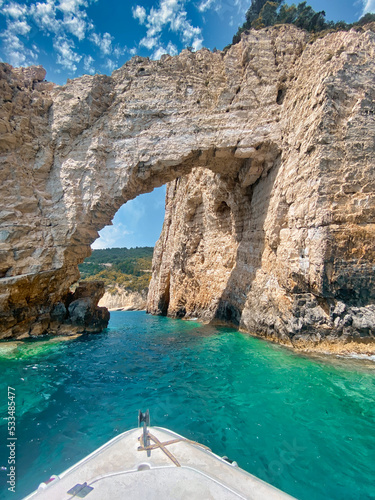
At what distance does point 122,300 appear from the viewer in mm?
43562

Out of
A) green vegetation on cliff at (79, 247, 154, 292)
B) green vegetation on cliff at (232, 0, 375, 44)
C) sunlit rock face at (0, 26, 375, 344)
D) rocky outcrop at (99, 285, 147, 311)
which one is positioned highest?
green vegetation on cliff at (232, 0, 375, 44)

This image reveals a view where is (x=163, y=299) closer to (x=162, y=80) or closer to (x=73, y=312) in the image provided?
(x=73, y=312)

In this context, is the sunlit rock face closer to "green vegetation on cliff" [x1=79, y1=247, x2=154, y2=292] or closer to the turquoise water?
the turquoise water

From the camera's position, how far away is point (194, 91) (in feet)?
36.1

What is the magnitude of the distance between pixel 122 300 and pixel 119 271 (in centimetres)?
1542

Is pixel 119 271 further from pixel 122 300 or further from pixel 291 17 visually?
pixel 291 17

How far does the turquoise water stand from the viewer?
280 centimetres

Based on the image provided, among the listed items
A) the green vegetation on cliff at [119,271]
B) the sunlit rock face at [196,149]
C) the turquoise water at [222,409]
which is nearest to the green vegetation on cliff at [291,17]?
the sunlit rock face at [196,149]

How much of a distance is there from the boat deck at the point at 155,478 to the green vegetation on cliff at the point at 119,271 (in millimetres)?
41308

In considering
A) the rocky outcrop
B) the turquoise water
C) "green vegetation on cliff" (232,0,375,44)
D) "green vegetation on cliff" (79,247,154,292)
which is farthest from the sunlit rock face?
the rocky outcrop

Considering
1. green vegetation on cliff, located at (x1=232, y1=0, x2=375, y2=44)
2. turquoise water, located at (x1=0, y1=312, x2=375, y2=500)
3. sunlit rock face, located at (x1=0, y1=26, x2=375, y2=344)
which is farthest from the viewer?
green vegetation on cliff, located at (x1=232, y1=0, x2=375, y2=44)

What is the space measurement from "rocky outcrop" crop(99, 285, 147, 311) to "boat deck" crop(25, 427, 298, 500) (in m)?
42.3

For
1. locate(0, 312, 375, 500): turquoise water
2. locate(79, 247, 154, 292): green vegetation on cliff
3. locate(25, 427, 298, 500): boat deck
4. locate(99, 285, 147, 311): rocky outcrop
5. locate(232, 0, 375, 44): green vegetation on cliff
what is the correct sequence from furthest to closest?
locate(79, 247, 154, 292): green vegetation on cliff
locate(99, 285, 147, 311): rocky outcrop
locate(232, 0, 375, 44): green vegetation on cliff
locate(0, 312, 375, 500): turquoise water
locate(25, 427, 298, 500): boat deck

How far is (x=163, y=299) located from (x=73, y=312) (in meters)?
14.0
